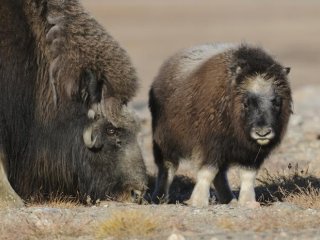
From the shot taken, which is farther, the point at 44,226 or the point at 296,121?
the point at 296,121

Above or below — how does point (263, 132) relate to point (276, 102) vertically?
below

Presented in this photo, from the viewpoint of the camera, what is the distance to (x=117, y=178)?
24.9ft

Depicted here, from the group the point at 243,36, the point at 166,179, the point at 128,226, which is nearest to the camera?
the point at 128,226

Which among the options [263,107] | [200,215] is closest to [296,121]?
[263,107]

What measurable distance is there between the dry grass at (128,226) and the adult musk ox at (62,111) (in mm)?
1404

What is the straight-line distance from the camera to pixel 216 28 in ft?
174

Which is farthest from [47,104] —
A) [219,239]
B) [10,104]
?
[219,239]

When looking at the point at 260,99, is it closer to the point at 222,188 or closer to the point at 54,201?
the point at 222,188

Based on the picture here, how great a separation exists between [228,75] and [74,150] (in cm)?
149

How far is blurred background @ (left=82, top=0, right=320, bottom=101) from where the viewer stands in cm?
3730

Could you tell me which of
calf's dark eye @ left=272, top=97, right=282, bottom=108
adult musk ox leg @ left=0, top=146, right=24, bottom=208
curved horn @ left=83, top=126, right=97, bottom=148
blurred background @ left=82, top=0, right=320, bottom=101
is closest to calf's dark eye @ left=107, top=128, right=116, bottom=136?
curved horn @ left=83, top=126, right=97, bottom=148

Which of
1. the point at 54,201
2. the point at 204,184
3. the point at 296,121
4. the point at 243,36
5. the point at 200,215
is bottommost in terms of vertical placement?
the point at 243,36

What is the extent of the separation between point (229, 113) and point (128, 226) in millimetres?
2236

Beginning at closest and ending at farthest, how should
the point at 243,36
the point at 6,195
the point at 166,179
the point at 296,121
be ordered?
the point at 6,195
the point at 166,179
the point at 296,121
the point at 243,36
